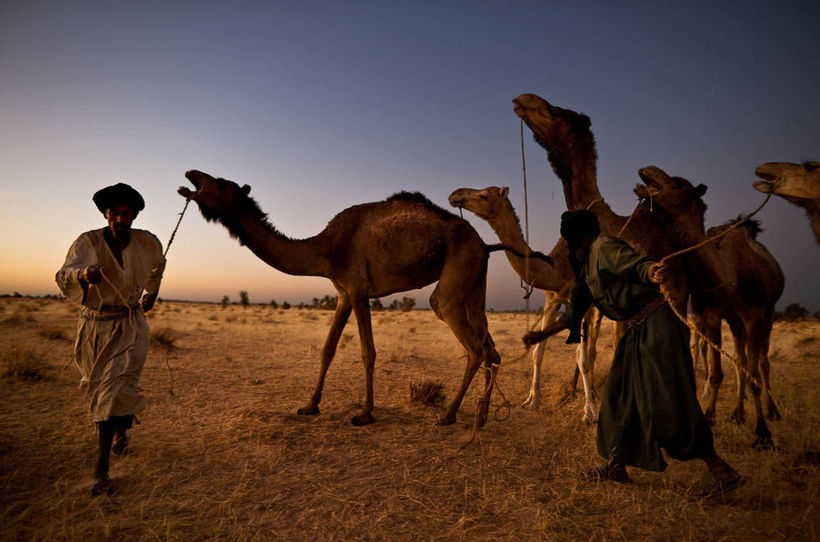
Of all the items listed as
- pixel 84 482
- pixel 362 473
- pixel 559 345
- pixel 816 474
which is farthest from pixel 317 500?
pixel 559 345

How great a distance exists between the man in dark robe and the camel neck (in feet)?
11.0

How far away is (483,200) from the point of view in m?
6.66

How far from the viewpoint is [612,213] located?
6719 mm

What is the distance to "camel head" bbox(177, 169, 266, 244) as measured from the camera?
18.5 ft

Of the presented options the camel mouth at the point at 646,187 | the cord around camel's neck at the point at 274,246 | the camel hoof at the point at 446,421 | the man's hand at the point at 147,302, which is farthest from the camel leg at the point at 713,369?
the man's hand at the point at 147,302

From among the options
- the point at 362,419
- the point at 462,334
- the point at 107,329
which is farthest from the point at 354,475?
the point at 107,329

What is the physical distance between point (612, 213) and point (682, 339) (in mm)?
3609

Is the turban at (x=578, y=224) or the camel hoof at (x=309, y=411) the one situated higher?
the turban at (x=578, y=224)

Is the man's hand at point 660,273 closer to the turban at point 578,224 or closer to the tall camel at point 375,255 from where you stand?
the turban at point 578,224

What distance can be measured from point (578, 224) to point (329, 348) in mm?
3784

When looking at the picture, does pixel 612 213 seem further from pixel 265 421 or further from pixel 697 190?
pixel 265 421

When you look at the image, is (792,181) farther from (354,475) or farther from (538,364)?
(354,475)

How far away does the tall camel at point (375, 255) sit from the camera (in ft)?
18.9

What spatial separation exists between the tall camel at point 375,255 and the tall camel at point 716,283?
265 cm
